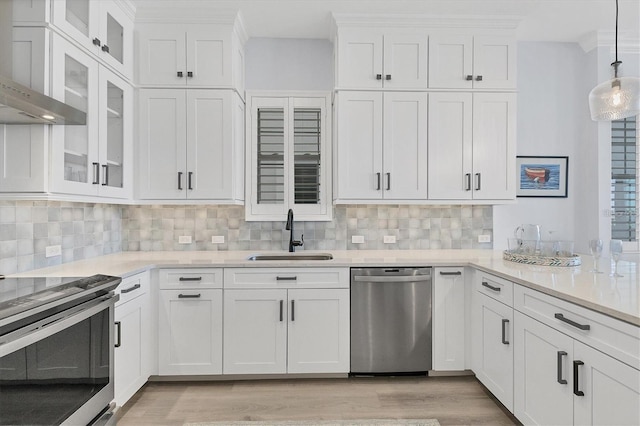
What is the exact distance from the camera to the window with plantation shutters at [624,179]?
3.34 metres

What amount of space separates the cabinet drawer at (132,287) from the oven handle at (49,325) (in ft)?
1.14

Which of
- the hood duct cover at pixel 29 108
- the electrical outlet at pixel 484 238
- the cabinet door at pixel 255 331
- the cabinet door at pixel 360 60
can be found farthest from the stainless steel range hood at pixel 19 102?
the electrical outlet at pixel 484 238

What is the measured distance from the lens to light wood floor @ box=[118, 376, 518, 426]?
2297mm

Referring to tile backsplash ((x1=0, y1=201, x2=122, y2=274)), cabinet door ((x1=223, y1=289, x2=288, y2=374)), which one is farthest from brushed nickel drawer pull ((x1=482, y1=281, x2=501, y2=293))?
tile backsplash ((x1=0, y1=201, x2=122, y2=274))

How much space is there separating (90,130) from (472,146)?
278 cm

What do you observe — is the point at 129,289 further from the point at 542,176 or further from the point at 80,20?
the point at 542,176

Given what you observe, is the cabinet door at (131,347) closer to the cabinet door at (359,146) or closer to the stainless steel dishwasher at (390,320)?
the stainless steel dishwasher at (390,320)

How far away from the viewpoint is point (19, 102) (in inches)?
61.9

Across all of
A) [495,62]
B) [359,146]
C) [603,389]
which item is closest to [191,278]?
[359,146]

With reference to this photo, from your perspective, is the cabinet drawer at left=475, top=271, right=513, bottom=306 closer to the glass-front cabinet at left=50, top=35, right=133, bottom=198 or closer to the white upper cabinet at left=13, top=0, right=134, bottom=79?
the glass-front cabinet at left=50, top=35, right=133, bottom=198

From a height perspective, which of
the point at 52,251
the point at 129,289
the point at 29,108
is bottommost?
the point at 129,289

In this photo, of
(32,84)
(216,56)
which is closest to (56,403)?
(32,84)

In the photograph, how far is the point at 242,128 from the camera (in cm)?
321

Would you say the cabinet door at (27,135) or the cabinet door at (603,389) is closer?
the cabinet door at (603,389)
